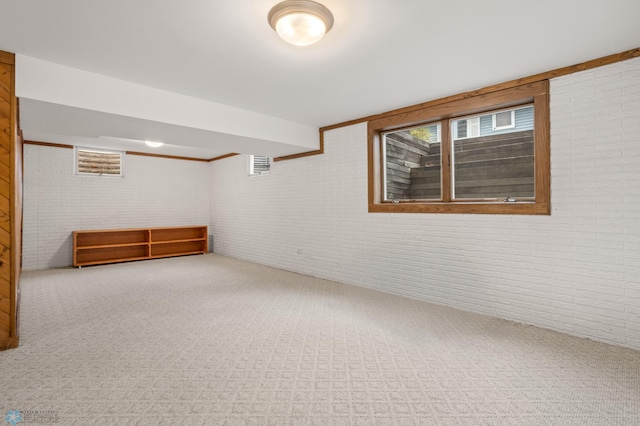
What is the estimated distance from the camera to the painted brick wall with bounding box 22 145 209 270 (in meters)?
6.04

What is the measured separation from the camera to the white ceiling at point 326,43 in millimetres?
2062

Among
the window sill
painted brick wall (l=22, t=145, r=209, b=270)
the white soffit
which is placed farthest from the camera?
painted brick wall (l=22, t=145, r=209, b=270)

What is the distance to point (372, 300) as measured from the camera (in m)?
3.96

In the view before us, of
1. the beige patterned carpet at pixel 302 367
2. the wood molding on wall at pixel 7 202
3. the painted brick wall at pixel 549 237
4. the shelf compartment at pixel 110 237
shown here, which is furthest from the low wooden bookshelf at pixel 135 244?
the painted brick wall at pixel 549 237

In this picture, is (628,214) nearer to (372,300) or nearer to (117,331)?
(372,300)

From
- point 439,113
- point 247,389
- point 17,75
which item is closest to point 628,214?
point 439,113

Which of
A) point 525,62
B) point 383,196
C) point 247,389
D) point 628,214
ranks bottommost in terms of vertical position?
point 247,389

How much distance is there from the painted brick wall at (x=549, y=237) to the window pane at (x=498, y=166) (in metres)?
1.58

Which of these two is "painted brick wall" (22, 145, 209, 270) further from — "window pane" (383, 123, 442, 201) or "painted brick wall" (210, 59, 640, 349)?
"window pane" (383, 123, 442, 201)

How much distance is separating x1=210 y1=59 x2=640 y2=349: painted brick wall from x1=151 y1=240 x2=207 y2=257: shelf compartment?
4.31 metres

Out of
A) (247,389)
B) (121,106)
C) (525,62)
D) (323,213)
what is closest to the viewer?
(247,389)

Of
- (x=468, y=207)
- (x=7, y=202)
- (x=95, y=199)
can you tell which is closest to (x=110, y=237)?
(x=95, y=199)

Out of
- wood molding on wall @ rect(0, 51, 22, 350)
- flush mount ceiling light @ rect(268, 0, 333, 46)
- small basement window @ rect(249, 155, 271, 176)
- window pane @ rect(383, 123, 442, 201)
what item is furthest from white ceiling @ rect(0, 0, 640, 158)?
small basement window @ rect(249, 155, 271, 176)

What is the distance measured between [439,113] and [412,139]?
1.68 meters
